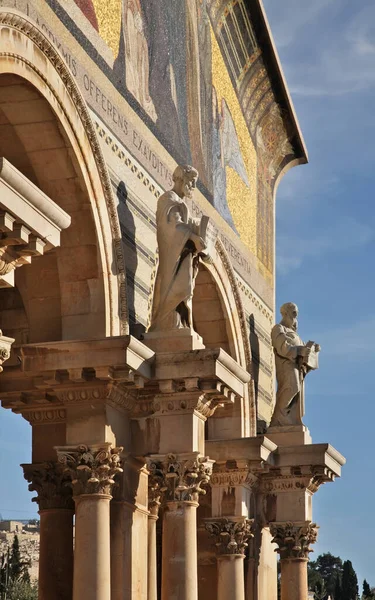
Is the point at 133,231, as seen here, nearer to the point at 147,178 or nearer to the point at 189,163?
the point at 147,178

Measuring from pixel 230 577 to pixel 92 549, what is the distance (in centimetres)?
551

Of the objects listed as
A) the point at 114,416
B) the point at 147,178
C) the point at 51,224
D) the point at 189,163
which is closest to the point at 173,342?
the point at 114,416

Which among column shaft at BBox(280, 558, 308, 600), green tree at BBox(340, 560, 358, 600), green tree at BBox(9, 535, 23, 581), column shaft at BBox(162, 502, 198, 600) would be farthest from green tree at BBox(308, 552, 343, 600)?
column shaft at BBox(162, 502, 198, 600)

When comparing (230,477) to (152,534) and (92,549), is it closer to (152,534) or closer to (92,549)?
(152,534)

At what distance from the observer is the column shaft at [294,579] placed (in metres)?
23.1

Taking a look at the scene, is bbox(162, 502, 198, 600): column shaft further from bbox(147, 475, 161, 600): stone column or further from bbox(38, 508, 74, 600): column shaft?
bbox(38, 508, 74, 600): column shaft

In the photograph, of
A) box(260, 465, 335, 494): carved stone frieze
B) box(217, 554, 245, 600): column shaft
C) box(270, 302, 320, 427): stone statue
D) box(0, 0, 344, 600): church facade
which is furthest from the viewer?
box(270, 302, 320, 427): stone statue

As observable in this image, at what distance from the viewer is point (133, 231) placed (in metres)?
17.9

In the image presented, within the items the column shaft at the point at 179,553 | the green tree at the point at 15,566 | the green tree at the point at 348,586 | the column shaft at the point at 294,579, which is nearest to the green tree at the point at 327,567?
the green tree at the point at 348,586

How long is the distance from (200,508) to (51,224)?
11.2 meters

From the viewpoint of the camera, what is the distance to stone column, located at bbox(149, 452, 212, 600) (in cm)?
1733

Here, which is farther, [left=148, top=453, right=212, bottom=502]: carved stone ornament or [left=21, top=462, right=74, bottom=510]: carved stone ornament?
[left=21, top=462, right=74, bottom=510]: carved stone ornament

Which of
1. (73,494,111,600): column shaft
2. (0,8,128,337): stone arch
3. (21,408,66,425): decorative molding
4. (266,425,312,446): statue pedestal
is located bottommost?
(73,494,111,600): column shaft

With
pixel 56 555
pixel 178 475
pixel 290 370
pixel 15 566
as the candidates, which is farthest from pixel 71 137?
pixel 15 566
